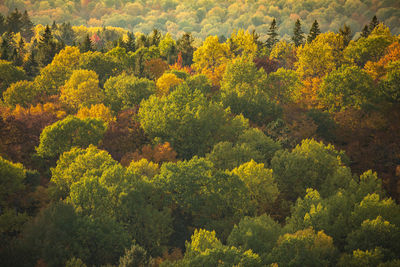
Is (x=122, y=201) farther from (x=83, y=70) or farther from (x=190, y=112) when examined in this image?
(x=83, y=70)

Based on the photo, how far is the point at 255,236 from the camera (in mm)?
43250

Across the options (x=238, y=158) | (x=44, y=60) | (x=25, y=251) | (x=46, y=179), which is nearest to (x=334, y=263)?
(x=238, y=158)

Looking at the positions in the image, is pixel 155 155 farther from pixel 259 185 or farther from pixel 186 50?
pixel 186 50

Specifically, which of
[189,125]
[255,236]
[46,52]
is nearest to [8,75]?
[46,52]

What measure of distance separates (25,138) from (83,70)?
2961cm

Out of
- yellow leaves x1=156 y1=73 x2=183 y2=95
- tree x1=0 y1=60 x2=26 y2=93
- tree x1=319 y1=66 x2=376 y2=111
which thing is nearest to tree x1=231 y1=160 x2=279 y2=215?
tree x1=319 y1=66 x2=376 y2=111

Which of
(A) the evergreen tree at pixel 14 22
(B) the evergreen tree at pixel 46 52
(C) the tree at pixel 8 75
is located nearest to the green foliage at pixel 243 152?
(C) the tree at pixel 8 75

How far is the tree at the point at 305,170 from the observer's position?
57750mm

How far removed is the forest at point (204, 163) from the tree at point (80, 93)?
30 centimetres

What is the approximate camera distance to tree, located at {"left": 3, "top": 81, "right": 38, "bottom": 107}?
91.6m

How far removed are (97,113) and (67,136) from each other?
14183 mm

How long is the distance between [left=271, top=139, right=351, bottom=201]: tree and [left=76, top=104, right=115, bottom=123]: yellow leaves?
114ft

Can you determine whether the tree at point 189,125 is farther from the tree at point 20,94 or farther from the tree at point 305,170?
the tree at point 20,94

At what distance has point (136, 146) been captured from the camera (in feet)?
237
